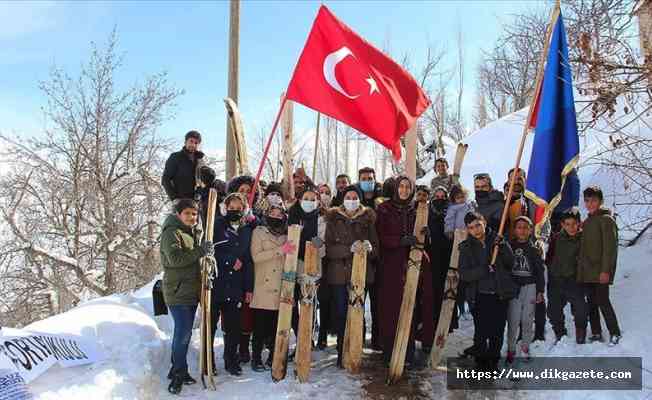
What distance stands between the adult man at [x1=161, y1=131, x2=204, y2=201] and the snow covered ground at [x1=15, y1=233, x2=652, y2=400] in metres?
1.68

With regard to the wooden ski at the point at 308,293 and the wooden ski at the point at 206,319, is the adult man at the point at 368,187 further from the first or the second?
the wooden ski at the point at 206,319

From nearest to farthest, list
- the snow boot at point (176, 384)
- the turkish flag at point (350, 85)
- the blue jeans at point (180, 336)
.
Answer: the snow boot at point (176, 384)
the blue jeans at point (180, 336)
the turkish flag at point (350, 85)

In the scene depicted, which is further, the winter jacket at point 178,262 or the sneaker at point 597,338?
the sneaker at point 597,338

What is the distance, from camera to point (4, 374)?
368 centimetres

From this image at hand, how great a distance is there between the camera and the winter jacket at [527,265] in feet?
16.9

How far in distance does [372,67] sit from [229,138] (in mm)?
3828

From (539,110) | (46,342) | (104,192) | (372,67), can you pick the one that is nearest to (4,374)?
(46,342)

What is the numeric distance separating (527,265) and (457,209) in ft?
3.41

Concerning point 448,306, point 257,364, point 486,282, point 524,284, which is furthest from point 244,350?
point 524,284

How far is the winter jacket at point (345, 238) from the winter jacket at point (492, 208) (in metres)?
1.53

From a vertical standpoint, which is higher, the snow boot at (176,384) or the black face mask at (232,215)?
the black face mask at (232,215)

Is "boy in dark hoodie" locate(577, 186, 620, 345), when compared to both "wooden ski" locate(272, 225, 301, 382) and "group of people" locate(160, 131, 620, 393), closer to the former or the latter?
"group of people" locate(160, 131, 620, 393)

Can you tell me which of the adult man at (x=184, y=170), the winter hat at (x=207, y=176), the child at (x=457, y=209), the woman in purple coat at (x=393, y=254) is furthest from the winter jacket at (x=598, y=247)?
the adult man at (x=184, y=170)

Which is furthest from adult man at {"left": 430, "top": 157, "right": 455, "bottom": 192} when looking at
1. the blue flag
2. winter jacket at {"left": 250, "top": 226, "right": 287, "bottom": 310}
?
winter jacket at {"left": 250, "top": 226, "right": 287, "bottom": 310}
